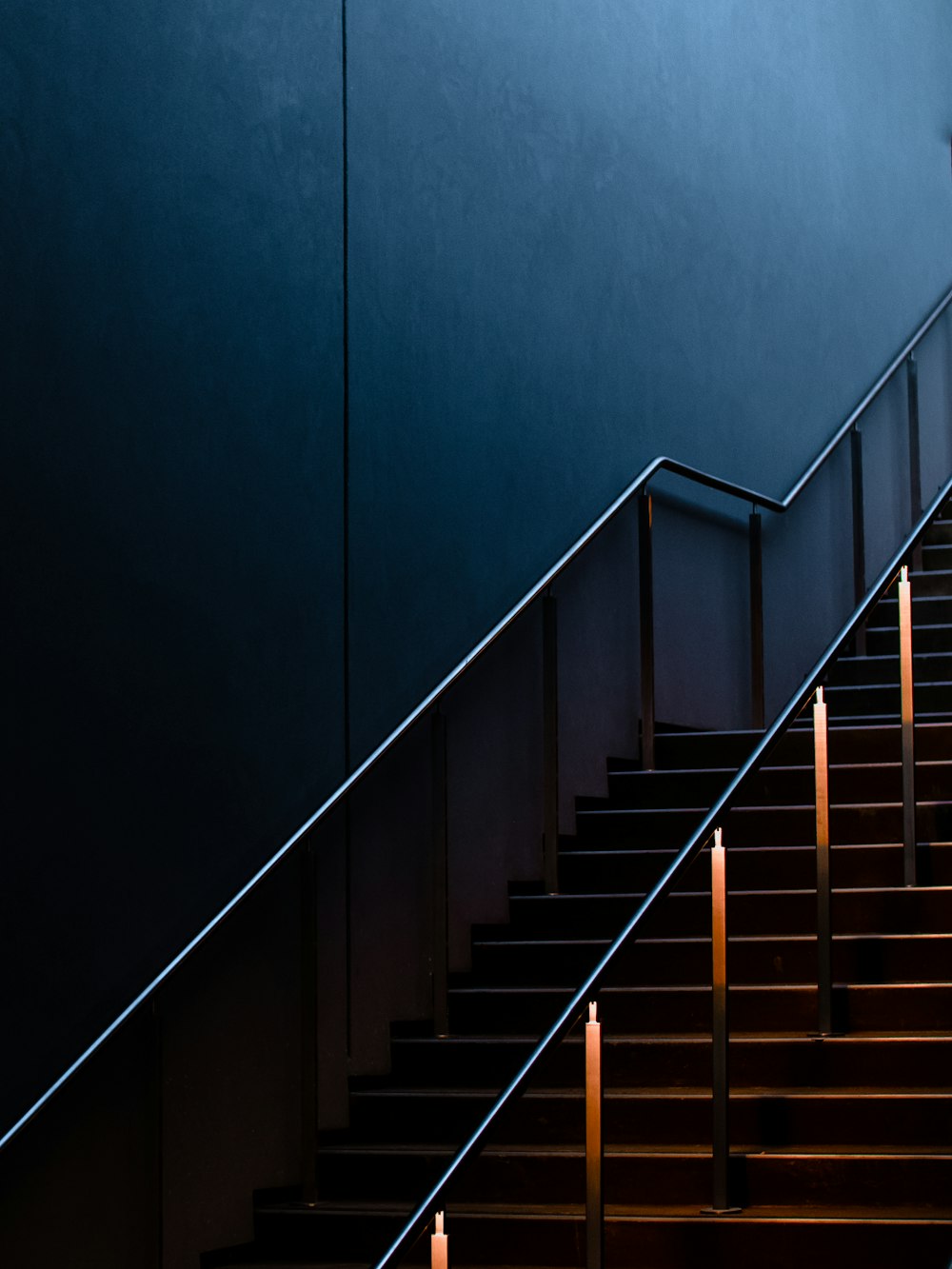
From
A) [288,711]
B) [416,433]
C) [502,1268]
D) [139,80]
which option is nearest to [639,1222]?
[502,1268]

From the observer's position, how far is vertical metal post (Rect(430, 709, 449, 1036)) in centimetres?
483

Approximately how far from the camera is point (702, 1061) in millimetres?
4273

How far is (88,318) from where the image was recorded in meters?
4.13

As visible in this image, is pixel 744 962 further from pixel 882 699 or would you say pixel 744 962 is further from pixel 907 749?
pixel 882 699

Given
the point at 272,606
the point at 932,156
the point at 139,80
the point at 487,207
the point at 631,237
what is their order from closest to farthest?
the point at 139,80
the point at 272,606
the point at 487,207
the point at 631,237
the point at 932,156

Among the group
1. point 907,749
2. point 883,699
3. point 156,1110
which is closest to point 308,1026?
point 156,1110

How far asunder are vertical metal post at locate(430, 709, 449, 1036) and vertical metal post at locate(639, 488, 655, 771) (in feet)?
3.85

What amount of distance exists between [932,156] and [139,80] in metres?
5.63

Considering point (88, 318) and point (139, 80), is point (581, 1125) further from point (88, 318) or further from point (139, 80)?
point (139, 80)

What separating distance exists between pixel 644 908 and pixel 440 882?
1.69 metres

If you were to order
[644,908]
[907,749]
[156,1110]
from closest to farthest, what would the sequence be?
[644,908], [156,1110], [907,749]

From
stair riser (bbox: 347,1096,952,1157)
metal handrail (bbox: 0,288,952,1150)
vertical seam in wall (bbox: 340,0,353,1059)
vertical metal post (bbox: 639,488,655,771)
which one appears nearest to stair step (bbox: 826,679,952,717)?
vertical metal post (bbox: 639,488,655,771)

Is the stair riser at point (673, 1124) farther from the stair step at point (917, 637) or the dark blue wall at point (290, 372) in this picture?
the stair step at point (917, 637)

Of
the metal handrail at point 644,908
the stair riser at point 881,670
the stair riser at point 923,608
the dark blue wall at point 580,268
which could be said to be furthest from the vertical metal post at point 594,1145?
the stair riser at point 923,608
